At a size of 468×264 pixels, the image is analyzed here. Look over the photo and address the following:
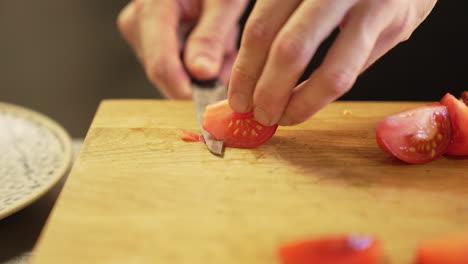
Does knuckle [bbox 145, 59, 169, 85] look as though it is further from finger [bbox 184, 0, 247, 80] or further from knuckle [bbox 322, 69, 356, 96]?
knuckle [bbox 322, 69, 356, 96]

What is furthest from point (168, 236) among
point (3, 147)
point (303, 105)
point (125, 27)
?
point (125, 27)

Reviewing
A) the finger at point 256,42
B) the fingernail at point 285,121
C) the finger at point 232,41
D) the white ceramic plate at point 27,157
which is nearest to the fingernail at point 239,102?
the finger at point 256,42

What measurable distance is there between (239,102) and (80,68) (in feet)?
6.72

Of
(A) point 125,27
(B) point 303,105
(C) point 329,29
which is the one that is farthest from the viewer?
(A) point 125,27

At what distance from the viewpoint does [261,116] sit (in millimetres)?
1218

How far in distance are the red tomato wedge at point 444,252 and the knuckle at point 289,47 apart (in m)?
0.49

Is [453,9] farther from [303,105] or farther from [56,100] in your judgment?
[56,100]

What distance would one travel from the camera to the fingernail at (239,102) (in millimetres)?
1210

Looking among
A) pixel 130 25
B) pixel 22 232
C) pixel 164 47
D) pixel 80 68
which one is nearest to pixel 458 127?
pixel 164 47

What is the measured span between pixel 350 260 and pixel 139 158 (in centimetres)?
65

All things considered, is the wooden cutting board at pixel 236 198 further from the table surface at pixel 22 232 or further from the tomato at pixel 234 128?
the table surface at pixel 22 232

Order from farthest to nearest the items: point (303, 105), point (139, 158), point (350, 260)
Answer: point (139, 158), point (303, 105), point (350, 260)

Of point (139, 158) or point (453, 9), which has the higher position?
point (453, 9)

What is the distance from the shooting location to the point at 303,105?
114 cm
